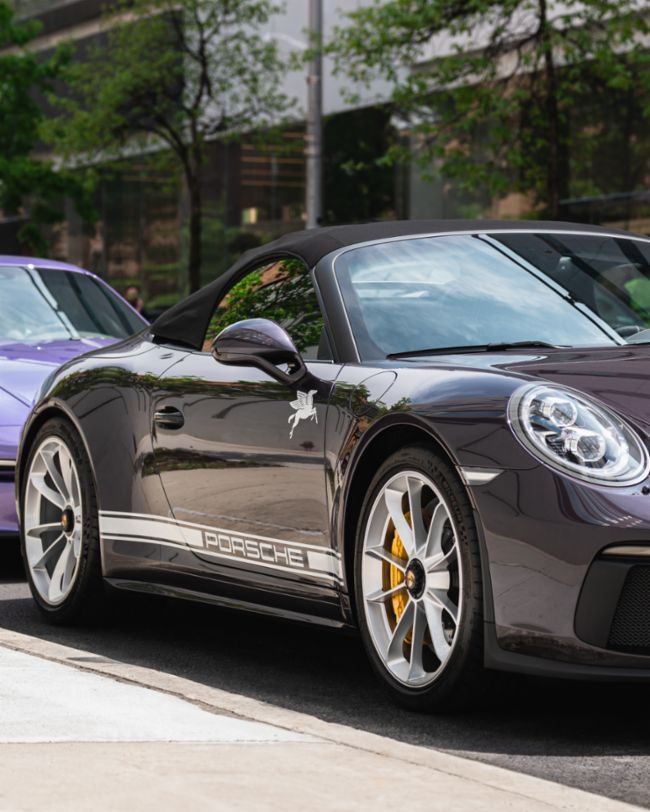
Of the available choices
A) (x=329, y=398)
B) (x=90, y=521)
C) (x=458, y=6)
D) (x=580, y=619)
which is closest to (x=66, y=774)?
(x=580, y=619)

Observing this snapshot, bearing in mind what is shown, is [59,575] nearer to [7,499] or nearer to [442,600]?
[7,499]

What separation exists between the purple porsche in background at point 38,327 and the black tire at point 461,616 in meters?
3.57

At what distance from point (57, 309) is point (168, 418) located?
407 centimetres

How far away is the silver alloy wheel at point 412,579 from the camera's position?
4.89m

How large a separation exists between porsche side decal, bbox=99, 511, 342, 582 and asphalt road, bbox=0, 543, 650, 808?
0.39m

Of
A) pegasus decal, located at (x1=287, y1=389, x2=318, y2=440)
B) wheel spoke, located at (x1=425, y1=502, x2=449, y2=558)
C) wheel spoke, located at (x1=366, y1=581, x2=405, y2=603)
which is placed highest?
pegasus decal, located at (x1=287, y1=389, x2=318, y2=440)

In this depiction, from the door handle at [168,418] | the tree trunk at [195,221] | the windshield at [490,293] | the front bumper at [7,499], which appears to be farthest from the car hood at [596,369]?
the tree trunk at [195,221]

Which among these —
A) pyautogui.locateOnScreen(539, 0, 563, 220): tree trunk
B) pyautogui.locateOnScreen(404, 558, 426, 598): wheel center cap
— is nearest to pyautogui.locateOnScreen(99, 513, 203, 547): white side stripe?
pyautogui.locateOnScreen(404, 558, 426, 598): wheel center cap

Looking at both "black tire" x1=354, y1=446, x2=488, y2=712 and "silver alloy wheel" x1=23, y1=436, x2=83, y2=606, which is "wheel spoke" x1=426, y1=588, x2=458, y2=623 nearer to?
"black tire" x1=354, y1=446, x2=488, y2=712

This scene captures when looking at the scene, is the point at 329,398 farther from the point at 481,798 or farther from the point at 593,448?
the point at 481,798

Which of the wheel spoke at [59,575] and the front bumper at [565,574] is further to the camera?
the wheel spoke at [59,575]

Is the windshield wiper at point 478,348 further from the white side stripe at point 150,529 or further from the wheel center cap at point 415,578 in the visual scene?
the white side stripe at point 150,529

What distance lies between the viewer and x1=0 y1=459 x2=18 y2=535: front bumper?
8.24 meters

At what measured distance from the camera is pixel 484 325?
5.59m
